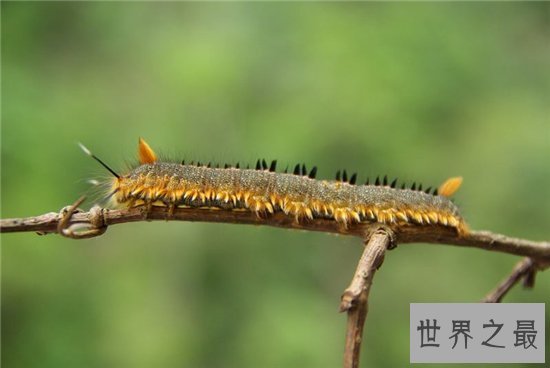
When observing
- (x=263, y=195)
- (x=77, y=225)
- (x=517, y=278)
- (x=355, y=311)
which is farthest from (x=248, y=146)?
(x=355, y=311)

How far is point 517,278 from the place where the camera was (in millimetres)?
1686

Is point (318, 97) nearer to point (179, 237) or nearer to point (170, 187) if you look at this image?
point (179, 237)

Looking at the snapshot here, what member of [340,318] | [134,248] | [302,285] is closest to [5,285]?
[134,248]

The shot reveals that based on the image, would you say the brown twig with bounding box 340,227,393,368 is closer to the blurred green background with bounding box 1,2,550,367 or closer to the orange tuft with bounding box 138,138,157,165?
the orange tuft with bounding box 138,138,157,165

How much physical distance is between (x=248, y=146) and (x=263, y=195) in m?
1.98

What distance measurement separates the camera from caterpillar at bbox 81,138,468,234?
1.56 metres

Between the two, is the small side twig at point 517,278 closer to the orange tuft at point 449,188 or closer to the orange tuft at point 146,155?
the orange tuft at point 449,188

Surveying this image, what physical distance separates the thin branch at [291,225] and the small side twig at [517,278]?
0.12 ft

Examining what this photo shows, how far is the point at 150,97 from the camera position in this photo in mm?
3635

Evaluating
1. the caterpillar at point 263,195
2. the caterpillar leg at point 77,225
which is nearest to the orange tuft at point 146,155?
the caterpillar at point 263,195

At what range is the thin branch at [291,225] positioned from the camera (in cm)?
127

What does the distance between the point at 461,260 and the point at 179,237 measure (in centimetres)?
178

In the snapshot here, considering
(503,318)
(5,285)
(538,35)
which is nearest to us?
(503,318)

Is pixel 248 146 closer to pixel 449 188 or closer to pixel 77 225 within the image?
pixel 449 188
